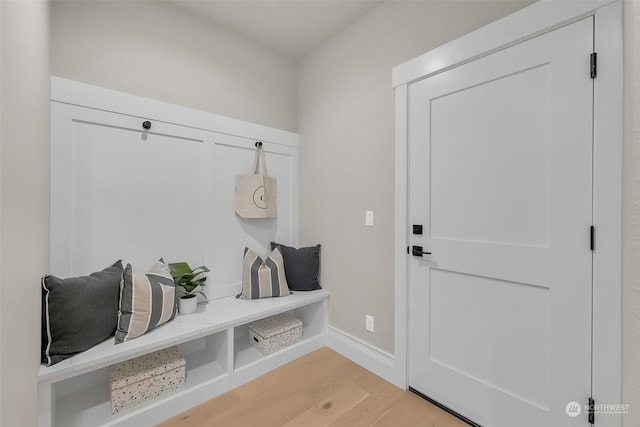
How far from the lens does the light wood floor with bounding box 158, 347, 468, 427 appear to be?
1502mm

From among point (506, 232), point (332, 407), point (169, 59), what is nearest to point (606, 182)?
point (506, 232)

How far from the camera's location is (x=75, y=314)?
1.34 metres

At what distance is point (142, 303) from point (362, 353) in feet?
5.00

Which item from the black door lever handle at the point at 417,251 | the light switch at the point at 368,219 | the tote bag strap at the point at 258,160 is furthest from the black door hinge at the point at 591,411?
the tote bag strap at the point at 258,160

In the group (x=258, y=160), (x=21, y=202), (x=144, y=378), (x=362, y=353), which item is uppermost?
(x=258, y=160)

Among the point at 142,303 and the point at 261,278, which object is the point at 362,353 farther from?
the point at 142,303

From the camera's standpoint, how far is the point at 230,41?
7.36ft

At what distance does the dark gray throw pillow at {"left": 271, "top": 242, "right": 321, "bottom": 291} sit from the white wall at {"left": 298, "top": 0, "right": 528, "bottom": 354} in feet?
0.38

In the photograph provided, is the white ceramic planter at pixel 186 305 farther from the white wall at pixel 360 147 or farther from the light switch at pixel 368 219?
the light switch at pixel 368 219

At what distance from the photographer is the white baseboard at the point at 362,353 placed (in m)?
1.86

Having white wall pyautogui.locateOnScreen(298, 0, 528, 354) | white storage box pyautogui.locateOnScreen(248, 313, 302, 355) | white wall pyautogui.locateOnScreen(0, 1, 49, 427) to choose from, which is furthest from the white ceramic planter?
white wall pyautogui.locateOnScreen(298, 0, 528, 354)

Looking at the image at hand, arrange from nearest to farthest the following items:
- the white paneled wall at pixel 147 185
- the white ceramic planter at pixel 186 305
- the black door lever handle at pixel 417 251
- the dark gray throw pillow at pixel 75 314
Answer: the dark gray throw pillow at pixel 75 314 → the white paneled wall at pixel 147 185 → the black door lever handle at pixel 417 251 → the white ceramic planter at pixel 186 305

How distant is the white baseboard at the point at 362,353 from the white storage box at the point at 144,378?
1.14 metres

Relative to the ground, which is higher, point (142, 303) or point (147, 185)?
point (147, 185)
